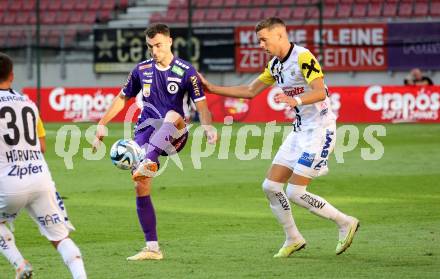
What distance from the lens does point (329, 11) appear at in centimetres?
3722

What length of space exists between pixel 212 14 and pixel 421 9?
720 centimetres

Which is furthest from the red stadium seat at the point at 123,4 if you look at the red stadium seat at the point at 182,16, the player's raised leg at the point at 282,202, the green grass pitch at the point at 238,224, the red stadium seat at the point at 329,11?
the player's raised leg at the point at 282,202

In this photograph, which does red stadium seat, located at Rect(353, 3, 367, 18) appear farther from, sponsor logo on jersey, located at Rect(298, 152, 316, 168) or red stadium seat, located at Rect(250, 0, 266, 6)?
sponsor logo on jersey, located at Rect(298, 152, 316, 168)

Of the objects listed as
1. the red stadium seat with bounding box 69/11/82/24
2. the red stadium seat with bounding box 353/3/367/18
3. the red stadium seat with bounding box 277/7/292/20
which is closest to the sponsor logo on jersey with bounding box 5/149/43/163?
the red stadium seat with bounding box 277/7/292/20

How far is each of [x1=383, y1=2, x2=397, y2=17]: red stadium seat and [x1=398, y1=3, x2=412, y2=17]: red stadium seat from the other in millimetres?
200

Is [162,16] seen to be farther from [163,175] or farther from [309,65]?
[309,65]

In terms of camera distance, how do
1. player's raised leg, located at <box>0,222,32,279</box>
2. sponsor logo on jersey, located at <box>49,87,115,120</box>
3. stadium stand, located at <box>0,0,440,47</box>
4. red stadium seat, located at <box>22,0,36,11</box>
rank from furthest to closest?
1. red stadium seat, located at <box>22,0,36,11</box>
2. stadium stand, located at <box>0,0,440,47</box>
3. sponsor logo on jersey, located at <box>49,87,115,120</box>
4. player's raised leg, located at <box>0,222,32,279</box>

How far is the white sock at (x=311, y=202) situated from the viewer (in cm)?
1090

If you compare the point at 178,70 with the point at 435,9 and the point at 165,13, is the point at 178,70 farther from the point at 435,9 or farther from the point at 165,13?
the point at 165,13

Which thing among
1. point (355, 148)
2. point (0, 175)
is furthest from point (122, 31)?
point (0, 175)

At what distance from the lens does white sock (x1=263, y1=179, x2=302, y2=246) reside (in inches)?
431

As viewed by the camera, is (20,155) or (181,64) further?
(181,64)

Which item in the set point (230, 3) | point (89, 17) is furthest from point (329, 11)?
point (89, 17)

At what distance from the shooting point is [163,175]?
19922mm
